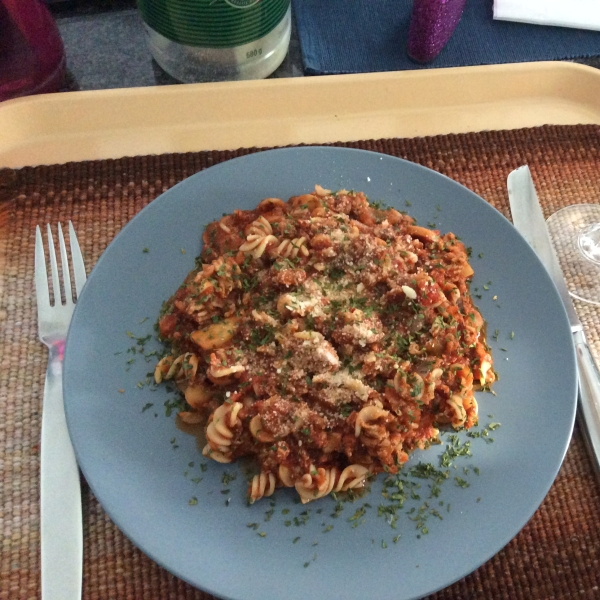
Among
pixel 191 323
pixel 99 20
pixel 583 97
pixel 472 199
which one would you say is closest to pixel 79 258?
pixel 191 323

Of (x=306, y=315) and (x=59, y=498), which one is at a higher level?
(x=306, y=315)

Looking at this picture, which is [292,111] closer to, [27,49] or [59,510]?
[27,49]

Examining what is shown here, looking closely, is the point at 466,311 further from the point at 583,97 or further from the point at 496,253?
the point at 583,97

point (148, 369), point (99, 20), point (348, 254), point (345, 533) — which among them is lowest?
point (345, 533)

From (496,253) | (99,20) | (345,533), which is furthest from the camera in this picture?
(99,20)

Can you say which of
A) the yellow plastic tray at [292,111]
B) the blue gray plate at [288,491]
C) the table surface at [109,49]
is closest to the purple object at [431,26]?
the yellow plastic tray at [292,111]

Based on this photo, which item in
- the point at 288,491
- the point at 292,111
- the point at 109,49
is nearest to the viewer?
the point at 288,491

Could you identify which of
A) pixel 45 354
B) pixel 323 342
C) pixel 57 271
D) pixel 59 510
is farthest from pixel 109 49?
pixel 59 510
